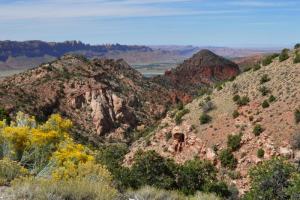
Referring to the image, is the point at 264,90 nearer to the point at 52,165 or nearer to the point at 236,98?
the point at 236,98

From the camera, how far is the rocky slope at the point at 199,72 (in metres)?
133

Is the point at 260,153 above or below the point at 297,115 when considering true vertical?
below

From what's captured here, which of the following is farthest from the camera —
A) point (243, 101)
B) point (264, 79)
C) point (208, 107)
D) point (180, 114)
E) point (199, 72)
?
point (199, 72)

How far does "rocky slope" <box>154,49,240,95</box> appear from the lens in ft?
437

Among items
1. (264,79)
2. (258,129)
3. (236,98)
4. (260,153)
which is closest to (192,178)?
(260,153)

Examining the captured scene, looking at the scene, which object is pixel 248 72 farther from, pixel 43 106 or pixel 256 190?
pixel 256 190

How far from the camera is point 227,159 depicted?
4181cm

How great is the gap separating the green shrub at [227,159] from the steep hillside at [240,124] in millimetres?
83

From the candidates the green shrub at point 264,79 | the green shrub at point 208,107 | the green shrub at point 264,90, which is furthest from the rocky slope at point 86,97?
the green shrub at point 264,90

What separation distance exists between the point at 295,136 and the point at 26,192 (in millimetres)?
31450

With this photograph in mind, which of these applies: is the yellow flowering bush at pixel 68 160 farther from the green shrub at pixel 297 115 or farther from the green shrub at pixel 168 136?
the green shrub at pixel 168 136

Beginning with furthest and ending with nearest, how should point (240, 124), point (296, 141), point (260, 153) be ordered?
point (240, 124)
point (260, 153)
point (296, 141)

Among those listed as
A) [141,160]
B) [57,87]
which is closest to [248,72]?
[141,160]

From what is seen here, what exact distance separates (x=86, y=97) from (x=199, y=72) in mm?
72692
